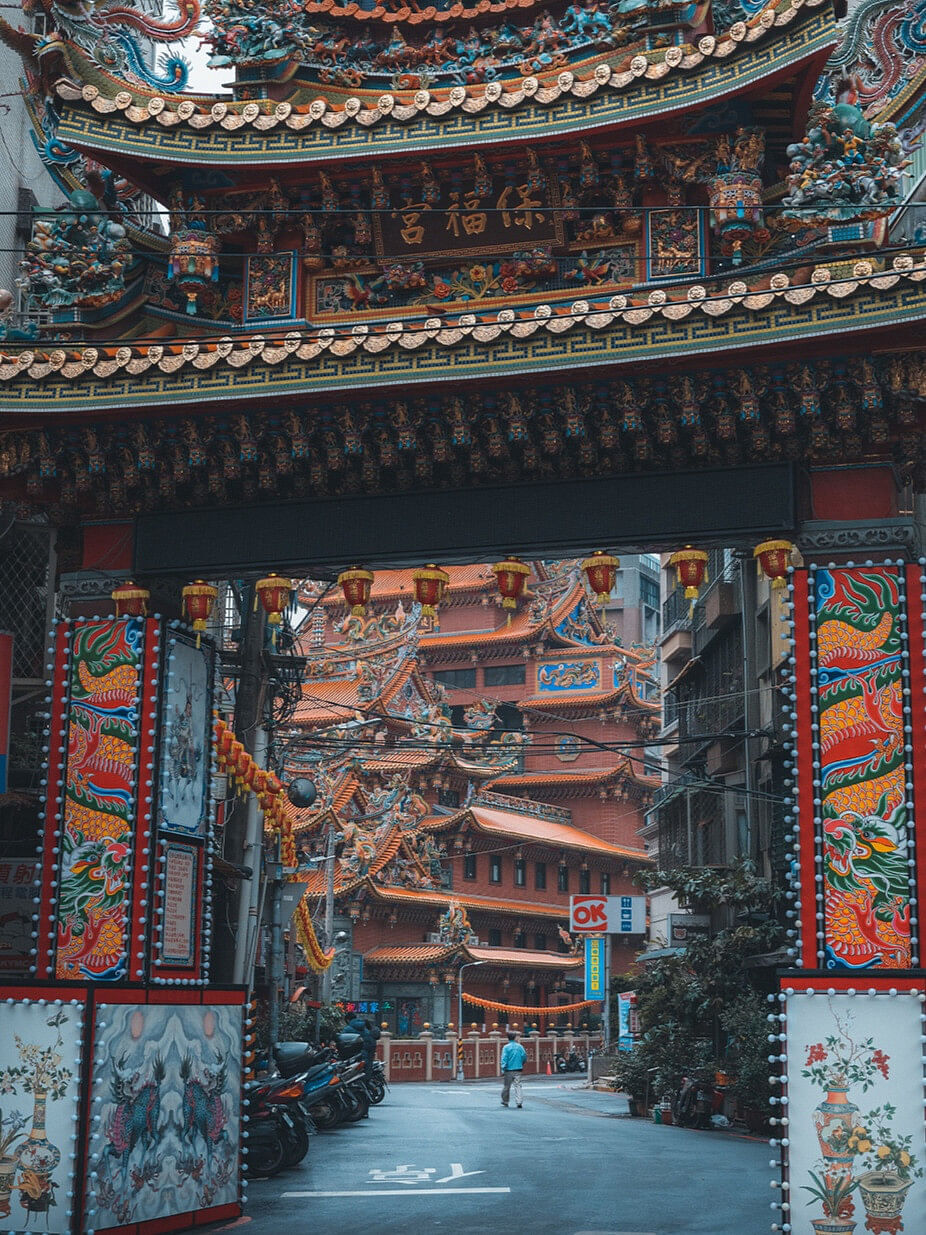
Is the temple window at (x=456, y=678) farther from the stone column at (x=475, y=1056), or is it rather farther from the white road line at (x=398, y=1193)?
the white road line at (x=398, y=1193)

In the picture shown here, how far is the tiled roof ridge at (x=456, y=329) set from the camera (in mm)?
11320

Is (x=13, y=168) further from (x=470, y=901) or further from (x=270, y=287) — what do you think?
(x=470, y=901)

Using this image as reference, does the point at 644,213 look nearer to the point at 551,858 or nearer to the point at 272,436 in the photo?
the point at 272,436

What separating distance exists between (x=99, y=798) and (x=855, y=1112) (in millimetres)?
6598

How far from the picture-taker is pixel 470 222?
14.5m

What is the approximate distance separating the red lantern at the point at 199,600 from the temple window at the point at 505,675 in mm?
53348

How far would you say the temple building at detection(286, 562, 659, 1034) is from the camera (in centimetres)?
4738

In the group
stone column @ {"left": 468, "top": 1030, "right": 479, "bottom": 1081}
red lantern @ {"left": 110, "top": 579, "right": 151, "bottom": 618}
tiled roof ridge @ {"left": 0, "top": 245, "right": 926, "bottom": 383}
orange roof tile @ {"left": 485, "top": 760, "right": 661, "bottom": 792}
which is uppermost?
tiled roof ridge @ {"left": 0, "top": 245, "right": 926, "bottom": 383}

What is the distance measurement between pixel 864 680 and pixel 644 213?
16.3 ft

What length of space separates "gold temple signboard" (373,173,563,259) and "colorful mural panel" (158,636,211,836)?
4.28 meters

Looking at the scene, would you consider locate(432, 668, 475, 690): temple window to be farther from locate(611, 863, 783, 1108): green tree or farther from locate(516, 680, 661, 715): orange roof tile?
locate(611, 863, 783, 1108): green tree

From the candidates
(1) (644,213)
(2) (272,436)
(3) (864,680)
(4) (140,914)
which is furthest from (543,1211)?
(1) (644,213)

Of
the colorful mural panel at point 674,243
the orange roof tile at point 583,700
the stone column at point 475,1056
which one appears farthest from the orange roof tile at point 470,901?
the colorful mural panel at point 674,243

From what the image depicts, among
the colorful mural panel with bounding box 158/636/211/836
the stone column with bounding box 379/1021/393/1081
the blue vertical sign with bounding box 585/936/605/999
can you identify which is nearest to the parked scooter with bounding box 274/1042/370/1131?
the colorful mural panel with bounding box 158/636/211/836
